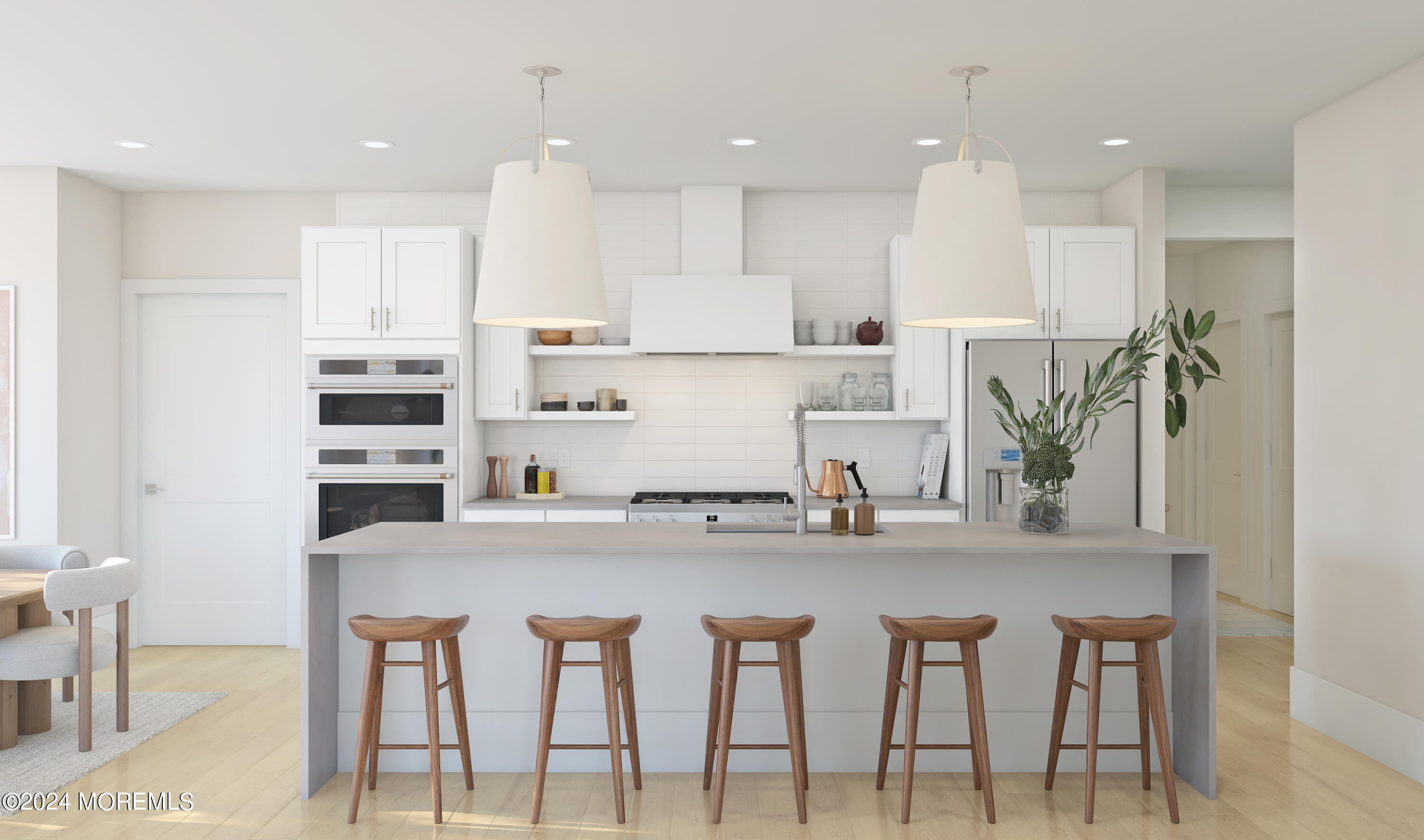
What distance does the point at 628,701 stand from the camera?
335 cm

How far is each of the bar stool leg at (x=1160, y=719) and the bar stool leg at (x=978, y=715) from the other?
0.57 m

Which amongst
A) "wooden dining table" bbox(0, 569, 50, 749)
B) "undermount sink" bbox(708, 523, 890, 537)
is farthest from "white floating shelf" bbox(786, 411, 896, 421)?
"wooden dining table" bbox(0, 569, 50, 749)

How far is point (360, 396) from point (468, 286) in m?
0.86

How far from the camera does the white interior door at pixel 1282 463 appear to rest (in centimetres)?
636

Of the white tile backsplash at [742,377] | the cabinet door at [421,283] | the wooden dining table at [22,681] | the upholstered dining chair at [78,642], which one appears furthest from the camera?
the white tile backsplash at [742,377]

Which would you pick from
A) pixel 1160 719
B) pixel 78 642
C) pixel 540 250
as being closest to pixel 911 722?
pixel 1160 719

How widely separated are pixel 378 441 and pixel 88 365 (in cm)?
175

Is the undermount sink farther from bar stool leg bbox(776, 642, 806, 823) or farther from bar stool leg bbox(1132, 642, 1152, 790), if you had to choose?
bar stool leg bbox(1132, 642, 1152, 790)

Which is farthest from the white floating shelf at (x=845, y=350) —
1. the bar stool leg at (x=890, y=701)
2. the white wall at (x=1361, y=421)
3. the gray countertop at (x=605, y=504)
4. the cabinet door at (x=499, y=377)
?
the bar stool leg at (x=890, y=701)

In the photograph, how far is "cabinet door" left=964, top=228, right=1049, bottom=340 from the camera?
532 cm

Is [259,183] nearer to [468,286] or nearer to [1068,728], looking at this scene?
[468,286]

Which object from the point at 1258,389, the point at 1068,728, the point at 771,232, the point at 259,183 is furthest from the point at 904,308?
the point at 1258,389

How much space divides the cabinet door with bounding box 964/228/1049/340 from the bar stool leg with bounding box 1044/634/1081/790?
231 cm

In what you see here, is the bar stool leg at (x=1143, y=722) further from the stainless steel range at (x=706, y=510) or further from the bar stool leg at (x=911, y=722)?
the stainless steel range at (x=706, y=510)
